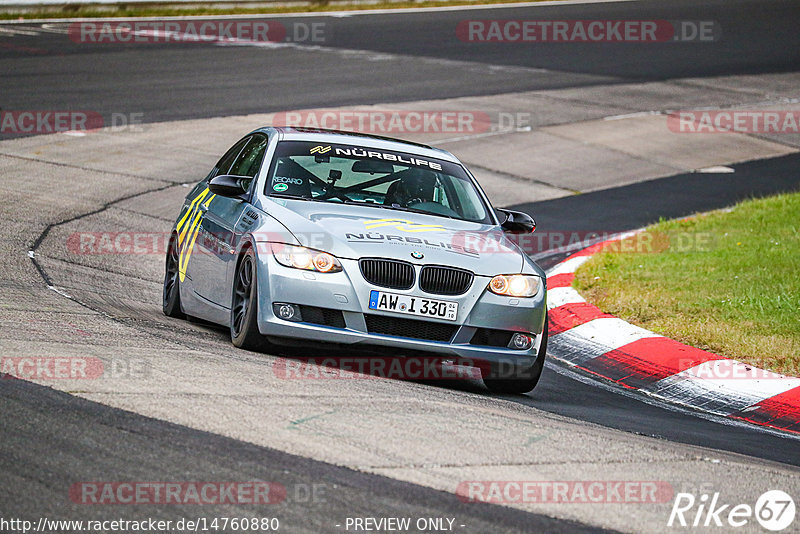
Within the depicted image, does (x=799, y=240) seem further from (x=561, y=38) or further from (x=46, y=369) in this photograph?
(x=561, y=38)

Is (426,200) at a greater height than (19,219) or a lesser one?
greater

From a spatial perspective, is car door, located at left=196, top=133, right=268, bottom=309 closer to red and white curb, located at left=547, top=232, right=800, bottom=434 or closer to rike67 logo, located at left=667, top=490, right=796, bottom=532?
red and white curb, located at left=547, top=232, right=800, bottom=434

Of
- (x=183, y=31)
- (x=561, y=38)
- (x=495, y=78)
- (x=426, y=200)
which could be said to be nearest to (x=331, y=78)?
(x=495, y=78)

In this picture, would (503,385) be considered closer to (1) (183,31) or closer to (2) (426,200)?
(2) (426,200)

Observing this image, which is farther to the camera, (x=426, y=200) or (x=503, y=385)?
(x=426, y=200)

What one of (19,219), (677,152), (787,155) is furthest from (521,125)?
(19,219)

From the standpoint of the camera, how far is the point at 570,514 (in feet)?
14.7

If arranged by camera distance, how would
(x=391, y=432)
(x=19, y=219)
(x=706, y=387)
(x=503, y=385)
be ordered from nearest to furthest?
(x=391, y=432) < (x=503, y=385) < (x=706, y=387) < (x=19, y=219)

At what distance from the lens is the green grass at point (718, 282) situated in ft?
28.6

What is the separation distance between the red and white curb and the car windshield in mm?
1551

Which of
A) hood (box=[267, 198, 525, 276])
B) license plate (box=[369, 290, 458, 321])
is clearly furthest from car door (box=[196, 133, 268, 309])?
license plate (box=[369, 290, 458, 321])

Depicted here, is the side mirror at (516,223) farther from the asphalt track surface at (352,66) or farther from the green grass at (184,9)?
the green grass at (184,9)

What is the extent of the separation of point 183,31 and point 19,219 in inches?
673

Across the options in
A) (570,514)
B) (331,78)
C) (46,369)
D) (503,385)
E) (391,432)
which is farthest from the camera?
(331,78)
